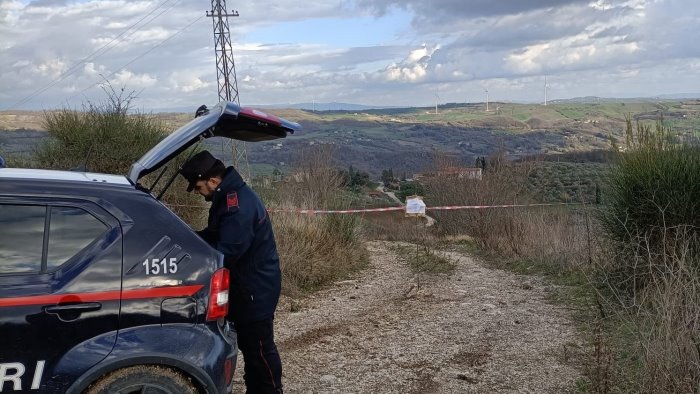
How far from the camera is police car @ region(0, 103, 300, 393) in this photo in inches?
138

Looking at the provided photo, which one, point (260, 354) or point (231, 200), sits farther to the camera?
point (260, 354)

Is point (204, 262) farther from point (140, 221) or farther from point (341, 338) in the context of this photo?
point (341, 338)

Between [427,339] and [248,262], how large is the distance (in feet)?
11.7

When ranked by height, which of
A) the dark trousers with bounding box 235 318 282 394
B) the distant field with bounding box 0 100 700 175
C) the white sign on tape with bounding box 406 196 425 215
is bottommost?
the distant field with bounding box 0 100 700 175

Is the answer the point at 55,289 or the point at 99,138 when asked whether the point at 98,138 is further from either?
the point at 55,289

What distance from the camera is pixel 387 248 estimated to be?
1833 centimetres

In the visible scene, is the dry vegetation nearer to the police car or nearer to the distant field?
the police car

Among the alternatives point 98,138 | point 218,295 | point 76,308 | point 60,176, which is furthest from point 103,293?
point 98,138

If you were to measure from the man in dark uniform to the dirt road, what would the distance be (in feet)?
4.03

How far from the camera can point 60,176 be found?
393cm

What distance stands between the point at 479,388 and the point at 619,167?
4.97 m

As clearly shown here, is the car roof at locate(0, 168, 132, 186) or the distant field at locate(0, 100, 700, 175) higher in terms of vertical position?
the car roof at locate(0, 168, 132, 186)

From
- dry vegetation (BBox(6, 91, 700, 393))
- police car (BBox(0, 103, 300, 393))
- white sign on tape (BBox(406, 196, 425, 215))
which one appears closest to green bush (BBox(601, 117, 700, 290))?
dry vegetation (BBox(6, 91, 700, 393))

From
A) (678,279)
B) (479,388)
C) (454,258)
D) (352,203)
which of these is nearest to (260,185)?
(352,203)
